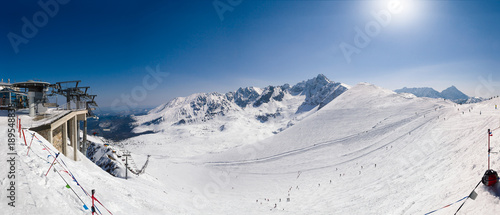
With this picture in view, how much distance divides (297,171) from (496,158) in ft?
90.8

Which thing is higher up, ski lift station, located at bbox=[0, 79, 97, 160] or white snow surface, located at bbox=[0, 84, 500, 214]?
ski lift station, located at bbox=[0, 79, 97, 160]

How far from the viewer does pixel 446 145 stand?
973 inches

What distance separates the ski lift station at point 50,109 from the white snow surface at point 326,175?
1.83 metres

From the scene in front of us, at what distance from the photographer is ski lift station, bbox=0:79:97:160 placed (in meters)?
15.0

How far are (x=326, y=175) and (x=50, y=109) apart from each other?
35.4 metres

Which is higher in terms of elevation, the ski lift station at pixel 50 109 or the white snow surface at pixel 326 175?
the ski lift station at pixel 50 109

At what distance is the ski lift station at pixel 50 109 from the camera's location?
1502 centimetres

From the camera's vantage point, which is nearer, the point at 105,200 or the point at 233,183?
the point at 105,200

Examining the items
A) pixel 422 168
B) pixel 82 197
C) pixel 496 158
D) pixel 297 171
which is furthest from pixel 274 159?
pixel 82 197

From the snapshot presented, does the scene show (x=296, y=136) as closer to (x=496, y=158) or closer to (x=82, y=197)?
(x=496, y=158)

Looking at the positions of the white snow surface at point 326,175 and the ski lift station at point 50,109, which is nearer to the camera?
the white snow surface at point 326,175

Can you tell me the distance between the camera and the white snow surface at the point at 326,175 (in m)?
9.71

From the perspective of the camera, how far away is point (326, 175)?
3291cm

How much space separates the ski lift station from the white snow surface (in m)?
1.83
